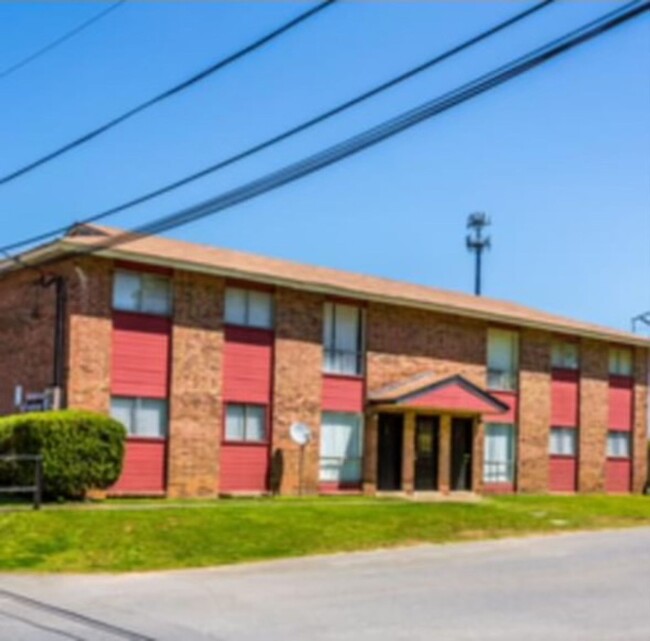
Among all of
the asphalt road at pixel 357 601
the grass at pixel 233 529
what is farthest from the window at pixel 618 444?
the asphalt road at pixel 357 601

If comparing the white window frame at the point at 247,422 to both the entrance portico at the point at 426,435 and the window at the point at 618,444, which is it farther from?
the window at the point at 618,444

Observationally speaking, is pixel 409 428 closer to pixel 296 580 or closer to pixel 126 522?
pixel 126 522

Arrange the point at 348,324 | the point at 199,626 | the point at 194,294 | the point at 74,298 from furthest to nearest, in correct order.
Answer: the point at 348,324 < the point at 194,294 < the point at 74,298 < the point at 199,626

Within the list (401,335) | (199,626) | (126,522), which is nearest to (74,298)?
(126,522)

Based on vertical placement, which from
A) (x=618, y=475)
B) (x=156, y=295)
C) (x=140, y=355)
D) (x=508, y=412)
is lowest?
(x=618, y=475)

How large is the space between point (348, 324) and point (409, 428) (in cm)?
357

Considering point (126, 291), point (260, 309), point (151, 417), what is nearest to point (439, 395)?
point (260, 309)

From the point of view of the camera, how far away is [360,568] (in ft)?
54.2

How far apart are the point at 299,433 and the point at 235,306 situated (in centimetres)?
353

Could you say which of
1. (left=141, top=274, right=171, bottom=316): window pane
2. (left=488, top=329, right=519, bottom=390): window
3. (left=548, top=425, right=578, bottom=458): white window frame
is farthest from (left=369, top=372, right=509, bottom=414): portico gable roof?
(left=141, top=274, right=171, bottom=316): window pane

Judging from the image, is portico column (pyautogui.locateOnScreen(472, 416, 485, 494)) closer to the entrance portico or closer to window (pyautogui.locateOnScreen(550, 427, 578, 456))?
the entrance portico

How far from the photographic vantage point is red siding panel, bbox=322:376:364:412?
2861 centimetres

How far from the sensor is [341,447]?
29.1 m

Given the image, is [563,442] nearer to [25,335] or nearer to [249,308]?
[249,308]
